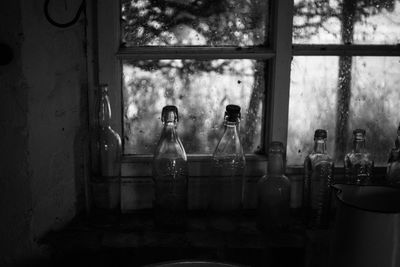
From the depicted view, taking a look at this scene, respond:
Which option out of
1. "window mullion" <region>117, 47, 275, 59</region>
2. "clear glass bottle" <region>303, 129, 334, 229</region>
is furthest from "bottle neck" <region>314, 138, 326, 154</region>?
"window mullion" <region>117, 47, 275, 59</region>

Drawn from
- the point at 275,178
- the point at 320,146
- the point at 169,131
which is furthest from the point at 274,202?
the point at 169,131

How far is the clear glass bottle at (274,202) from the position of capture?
110 centimetres

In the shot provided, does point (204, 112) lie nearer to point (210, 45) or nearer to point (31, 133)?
point (210, 45)

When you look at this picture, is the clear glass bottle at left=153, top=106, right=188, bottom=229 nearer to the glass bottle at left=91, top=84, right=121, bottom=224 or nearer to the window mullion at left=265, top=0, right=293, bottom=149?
the glass bottle at left=91, top=84, right=121, bottom=224

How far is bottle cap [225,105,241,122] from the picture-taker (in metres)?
1.05

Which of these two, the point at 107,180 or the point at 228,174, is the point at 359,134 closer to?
the point at 228,174

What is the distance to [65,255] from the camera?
1.04m

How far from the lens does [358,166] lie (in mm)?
1147

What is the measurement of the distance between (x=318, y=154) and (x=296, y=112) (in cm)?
13

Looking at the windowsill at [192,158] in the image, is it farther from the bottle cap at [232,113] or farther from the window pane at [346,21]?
the window pane at [346,21]

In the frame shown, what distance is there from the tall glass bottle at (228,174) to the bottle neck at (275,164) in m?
0.08

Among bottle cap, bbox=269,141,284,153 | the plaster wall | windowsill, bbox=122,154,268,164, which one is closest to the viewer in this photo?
the plaster wall

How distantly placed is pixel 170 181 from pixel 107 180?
153 mm

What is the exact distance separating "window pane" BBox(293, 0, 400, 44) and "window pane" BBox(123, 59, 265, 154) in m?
0.14
